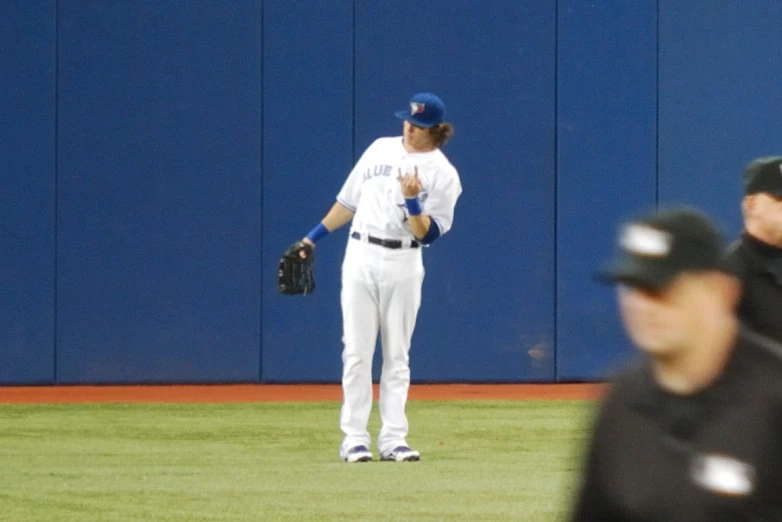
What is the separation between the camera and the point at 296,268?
12062mm

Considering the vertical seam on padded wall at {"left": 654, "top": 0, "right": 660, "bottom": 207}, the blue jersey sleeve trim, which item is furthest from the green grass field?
the vertical seam on padded wall at {"left": 654, "top": 0, "right": 660, "bottom": 207}

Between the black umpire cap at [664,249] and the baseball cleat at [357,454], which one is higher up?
the black umpire cap at [664,249]

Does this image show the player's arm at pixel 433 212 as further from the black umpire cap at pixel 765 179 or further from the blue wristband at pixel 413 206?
the black umpire cap at pixel 765 179

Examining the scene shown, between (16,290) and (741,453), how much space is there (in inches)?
601

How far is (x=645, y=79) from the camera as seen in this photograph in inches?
705

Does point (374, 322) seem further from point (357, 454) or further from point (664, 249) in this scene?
point (664, 249)

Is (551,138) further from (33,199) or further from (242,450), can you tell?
(242,450)

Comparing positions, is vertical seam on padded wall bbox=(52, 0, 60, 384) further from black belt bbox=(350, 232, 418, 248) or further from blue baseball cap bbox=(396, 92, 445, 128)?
blue baseball cap bbox=(396, 92, 445, 128)

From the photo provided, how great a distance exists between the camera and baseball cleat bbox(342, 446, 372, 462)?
11.6 m

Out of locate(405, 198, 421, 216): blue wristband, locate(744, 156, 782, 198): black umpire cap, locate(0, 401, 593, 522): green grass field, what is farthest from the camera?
locate(405, 198, 421, 216): blue wristband

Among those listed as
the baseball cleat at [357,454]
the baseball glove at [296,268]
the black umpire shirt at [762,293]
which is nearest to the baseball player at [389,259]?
the baseball cleat at [357,454]

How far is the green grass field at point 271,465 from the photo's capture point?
949 centimetres

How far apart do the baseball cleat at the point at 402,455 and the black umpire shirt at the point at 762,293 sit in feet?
17.7

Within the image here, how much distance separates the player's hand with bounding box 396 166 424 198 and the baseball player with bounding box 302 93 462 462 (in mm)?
150
